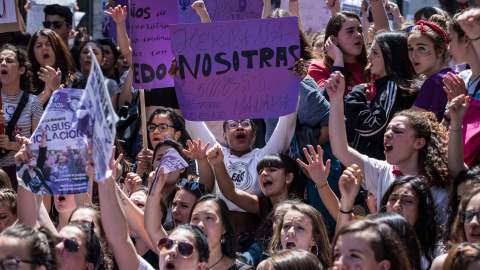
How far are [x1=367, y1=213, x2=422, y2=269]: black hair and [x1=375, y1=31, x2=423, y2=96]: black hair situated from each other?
72.9 inches

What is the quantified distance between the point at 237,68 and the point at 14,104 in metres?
2.10

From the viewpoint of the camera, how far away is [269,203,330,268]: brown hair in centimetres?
562

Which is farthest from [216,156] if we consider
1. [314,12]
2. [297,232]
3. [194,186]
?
[314,12]

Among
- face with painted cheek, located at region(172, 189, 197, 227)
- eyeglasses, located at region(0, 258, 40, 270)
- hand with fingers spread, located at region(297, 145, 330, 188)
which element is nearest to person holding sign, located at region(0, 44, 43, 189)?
face with painted cheek, located at region(172, 189, 197, 227)

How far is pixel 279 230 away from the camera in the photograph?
5715 mm

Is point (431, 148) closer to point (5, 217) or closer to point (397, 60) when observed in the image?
point (397, 60)

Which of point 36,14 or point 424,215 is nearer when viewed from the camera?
point 424,215

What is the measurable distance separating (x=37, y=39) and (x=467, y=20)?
425 cm

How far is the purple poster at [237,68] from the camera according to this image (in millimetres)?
6602

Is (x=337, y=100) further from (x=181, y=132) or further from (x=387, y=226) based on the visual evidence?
(x=181, y=132)

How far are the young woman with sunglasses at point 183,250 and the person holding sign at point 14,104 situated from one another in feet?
8.36

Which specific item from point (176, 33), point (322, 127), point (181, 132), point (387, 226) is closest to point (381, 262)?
point (387, 226)

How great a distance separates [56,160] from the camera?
17.3 ft

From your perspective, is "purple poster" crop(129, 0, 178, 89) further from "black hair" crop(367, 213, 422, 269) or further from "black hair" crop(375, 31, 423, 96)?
"black hair" crop(367, 213, 422, 269)
